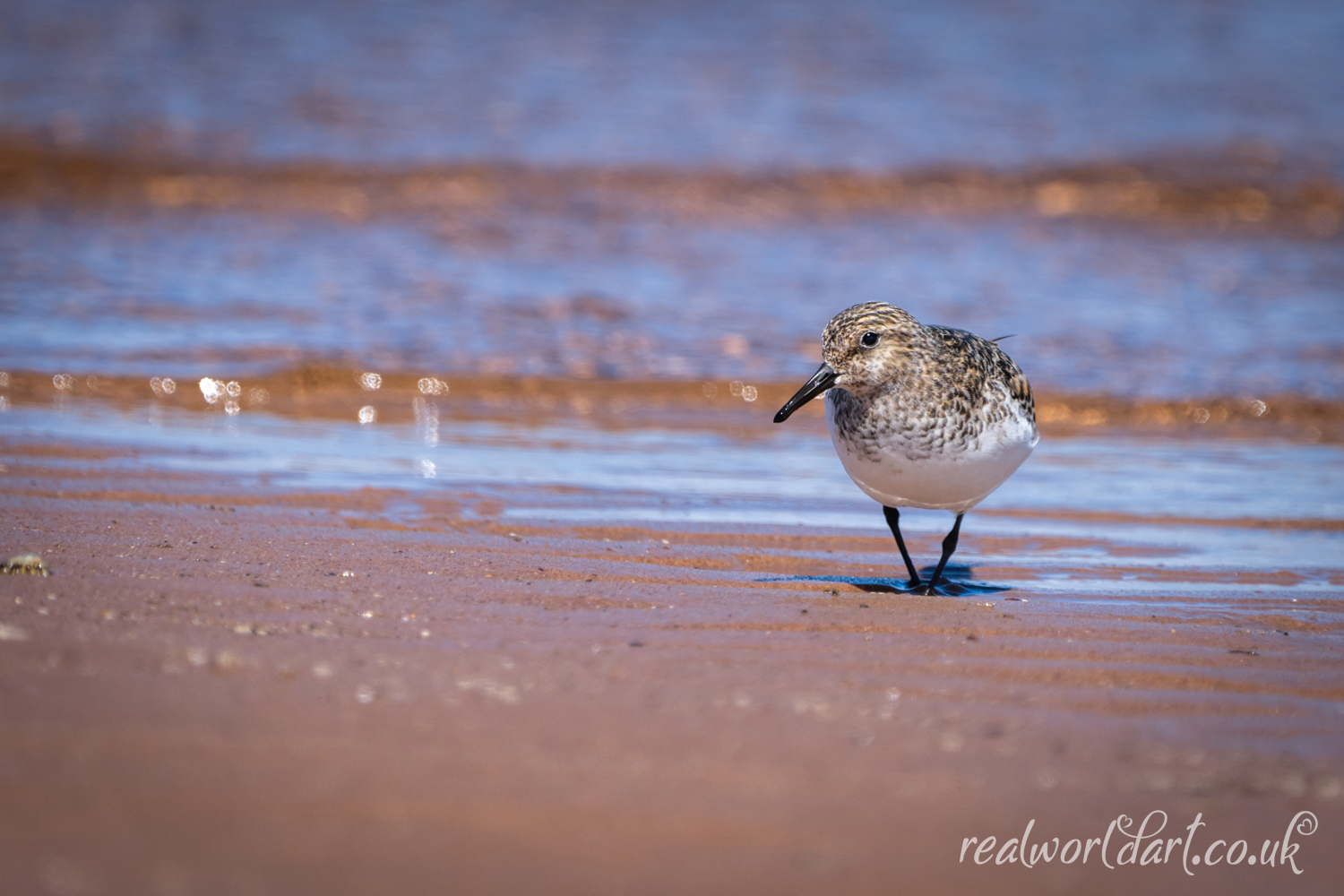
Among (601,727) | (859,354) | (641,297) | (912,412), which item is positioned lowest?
(601,727)

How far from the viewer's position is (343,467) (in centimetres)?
563

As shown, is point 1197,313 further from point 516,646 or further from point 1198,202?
point 516,646

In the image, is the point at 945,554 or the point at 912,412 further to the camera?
the point at 945,554

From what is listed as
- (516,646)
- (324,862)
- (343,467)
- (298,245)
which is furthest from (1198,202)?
(324,862)

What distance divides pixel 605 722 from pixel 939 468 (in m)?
1.77

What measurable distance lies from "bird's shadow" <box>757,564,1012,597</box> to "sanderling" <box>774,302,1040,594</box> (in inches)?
2.0

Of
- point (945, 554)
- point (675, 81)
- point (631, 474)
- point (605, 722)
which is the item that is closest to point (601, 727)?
point (605, 722)

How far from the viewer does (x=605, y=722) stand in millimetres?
2812

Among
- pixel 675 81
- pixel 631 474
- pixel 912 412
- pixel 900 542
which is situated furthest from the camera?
pixel 675 81

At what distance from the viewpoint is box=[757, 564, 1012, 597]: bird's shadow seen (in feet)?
14.2

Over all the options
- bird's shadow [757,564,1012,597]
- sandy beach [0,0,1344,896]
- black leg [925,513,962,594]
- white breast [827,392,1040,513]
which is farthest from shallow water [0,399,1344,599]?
white breast [827,392,1040,513]

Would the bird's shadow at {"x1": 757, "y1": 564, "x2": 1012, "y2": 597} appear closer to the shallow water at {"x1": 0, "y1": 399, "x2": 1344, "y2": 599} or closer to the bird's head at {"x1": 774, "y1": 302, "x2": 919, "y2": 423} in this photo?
the shallow water at {"x1": 0, "y1": 399, "x2": 1344, "y2": 599}

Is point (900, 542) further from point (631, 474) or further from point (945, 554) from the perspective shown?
point (631, 474)

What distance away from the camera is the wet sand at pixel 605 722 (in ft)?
7.45
